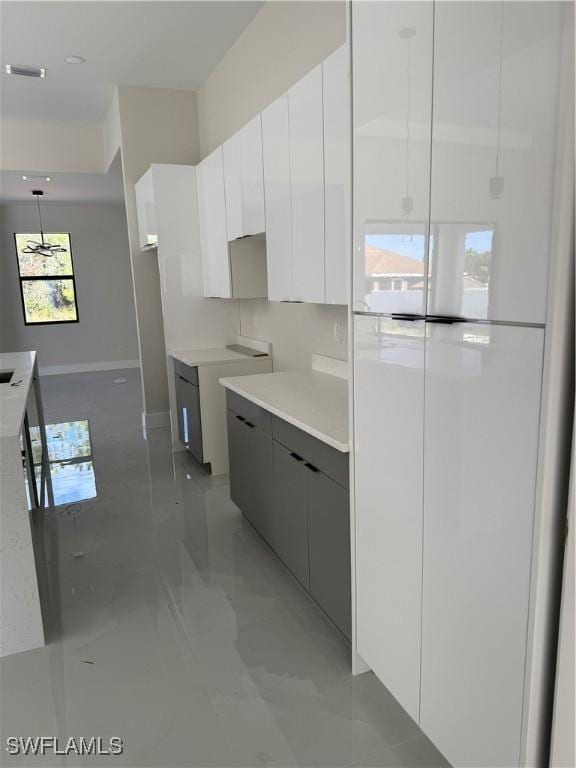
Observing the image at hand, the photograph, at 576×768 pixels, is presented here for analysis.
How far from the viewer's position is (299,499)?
2.36 metres

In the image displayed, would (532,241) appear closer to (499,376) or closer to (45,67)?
(499,376)

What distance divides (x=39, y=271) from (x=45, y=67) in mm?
4968

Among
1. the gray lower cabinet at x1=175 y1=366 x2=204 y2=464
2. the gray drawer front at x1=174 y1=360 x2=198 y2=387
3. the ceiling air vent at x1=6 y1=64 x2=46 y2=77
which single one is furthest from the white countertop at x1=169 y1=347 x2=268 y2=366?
the ceiling air vent at x1=6 y1=64 x2=46 y2=77

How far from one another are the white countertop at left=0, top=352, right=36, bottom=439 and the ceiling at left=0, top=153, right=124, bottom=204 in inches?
98.8

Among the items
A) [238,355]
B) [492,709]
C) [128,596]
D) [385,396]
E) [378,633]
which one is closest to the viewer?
[492,709]

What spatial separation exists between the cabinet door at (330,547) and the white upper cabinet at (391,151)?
0.77 metres

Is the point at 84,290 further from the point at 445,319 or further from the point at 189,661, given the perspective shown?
the point at 445,319

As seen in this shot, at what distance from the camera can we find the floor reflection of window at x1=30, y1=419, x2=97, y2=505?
155 inches

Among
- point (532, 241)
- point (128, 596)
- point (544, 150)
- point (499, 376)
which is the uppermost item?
point (544, 150)

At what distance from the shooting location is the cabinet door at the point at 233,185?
340 centimetres

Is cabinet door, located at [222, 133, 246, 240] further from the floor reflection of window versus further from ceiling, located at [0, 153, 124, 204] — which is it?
ceiling, located at [0, 153, 124, 204]

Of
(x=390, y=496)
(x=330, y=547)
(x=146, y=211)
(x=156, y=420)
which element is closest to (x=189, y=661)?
(x=330, y=547)

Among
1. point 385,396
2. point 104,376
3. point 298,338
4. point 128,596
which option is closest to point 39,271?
point 104,376

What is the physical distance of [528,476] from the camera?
1.15 meters
